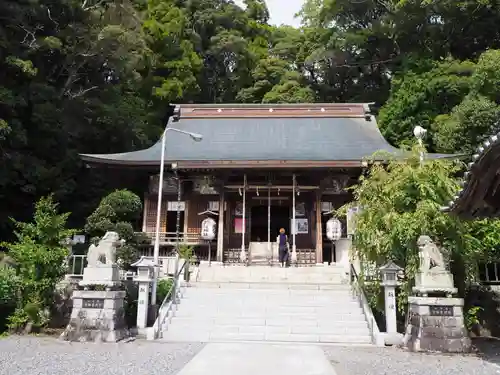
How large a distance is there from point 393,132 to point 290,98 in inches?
316

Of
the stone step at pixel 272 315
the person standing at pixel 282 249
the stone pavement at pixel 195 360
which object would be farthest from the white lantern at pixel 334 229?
the stone pavement at pixel 195 360

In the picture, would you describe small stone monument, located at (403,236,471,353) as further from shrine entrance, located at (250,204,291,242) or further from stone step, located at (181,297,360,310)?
shrine entrance, located at (250,204,291,242)

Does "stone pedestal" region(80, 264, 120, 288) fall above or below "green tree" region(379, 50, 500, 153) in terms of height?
below

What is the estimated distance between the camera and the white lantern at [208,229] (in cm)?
1600

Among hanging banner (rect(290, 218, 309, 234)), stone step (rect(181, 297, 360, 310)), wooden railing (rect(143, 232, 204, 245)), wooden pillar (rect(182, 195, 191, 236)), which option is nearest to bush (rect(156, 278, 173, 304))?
stone step (rect(181, 297, 360, 310))

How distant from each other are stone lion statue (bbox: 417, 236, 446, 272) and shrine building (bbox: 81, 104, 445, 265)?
264 inches

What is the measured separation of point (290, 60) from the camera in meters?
32.8

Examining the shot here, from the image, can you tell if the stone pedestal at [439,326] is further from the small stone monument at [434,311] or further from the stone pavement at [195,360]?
the stone pavement at [195,360]

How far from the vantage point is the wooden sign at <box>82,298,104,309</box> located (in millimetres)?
8664

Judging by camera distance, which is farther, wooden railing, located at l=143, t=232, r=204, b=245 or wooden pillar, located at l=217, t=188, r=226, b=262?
wooden railing, located at l=143, t=232, r=204, b=245

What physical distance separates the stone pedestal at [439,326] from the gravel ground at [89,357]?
408 centimetres

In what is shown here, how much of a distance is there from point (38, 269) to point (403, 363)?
7.68m

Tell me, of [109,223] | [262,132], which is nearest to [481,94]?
[262,132]

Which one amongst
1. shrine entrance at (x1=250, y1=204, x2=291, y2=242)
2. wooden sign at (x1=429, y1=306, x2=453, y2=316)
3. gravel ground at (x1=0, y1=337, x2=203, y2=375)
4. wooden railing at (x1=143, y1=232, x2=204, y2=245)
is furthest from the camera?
shrine entrance at (x1=250, y1=204, x2=291, y2=242)
